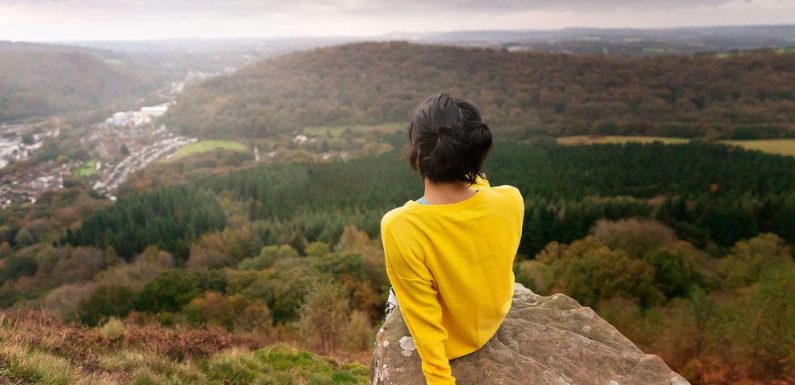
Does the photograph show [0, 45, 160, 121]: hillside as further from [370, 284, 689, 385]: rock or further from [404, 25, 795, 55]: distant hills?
[370, 284, 689, 385]: rock

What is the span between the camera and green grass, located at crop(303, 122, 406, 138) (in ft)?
313

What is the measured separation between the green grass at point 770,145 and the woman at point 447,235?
83928 millimetres

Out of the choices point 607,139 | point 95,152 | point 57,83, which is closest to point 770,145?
point 607,139

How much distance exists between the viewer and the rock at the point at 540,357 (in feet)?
10.9

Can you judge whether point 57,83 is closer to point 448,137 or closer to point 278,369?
point 278,369

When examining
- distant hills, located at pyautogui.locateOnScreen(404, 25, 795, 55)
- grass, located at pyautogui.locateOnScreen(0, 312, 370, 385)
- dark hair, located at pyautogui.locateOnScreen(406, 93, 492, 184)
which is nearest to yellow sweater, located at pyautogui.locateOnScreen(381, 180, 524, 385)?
dark hair, located at pyautogui.locateOnScreen(406, 93, 492, 184)

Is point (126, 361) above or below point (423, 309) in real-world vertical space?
below

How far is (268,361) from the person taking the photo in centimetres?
771

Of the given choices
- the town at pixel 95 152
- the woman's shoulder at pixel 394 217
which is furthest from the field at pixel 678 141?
the woman's shoulder at pixel 394 217

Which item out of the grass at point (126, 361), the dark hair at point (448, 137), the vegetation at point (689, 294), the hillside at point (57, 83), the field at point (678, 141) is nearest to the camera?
the dark hair at point (448, 137)

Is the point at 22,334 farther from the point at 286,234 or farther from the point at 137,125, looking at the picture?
the point at 137,125

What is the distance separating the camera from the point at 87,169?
223 ft

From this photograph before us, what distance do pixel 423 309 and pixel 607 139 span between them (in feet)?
309

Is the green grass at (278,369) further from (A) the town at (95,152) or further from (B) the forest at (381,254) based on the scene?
(A) the town at (95,152)
